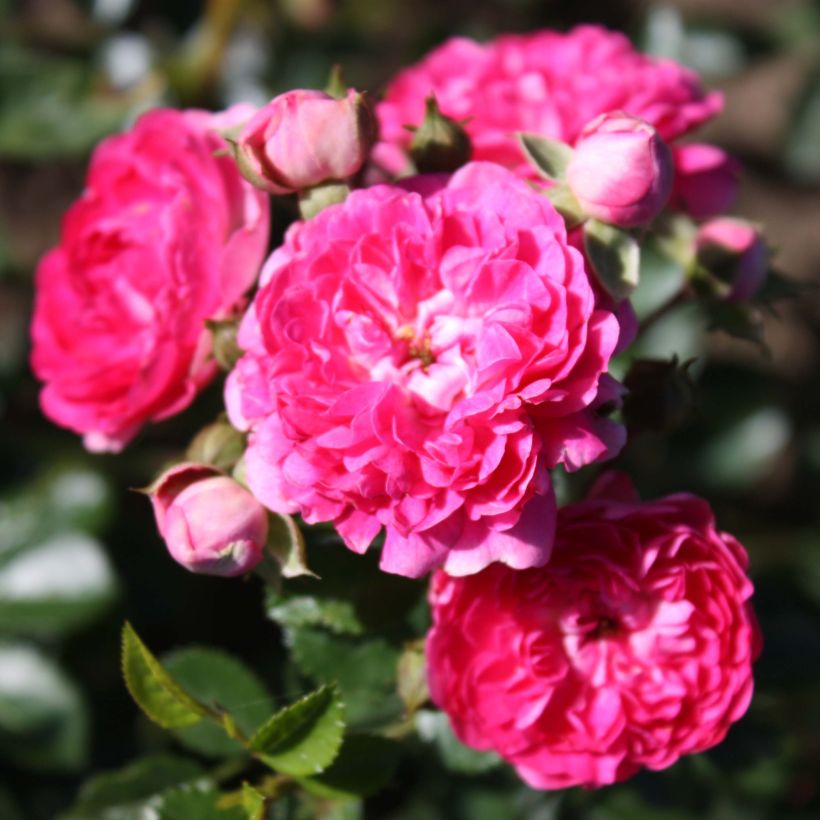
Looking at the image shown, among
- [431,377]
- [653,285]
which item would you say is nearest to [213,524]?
[431,377]

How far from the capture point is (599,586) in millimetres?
875

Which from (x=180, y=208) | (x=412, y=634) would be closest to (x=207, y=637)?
(x=412, y=634)

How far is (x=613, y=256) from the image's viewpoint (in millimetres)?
820

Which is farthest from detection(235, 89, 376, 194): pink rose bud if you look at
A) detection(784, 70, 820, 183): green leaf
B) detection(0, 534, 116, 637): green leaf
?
detection(784, 70, 820, 183): green leaf

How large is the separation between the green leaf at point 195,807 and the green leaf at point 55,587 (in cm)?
42

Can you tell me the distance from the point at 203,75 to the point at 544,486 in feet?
Result: 3.89

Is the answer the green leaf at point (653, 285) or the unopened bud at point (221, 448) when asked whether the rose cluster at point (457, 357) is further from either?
the green leaf at point (653, 285)

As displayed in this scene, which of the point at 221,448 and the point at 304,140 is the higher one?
the point at 304,140

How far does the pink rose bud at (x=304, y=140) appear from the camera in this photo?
807 mm

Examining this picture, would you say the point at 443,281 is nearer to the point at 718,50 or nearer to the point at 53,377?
the point at 53,377

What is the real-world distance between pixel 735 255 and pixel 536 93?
0.74ft

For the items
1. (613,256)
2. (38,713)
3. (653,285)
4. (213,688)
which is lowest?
(38,713)

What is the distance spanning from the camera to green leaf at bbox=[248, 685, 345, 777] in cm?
85

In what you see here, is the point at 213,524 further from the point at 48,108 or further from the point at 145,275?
the point at 48,108
